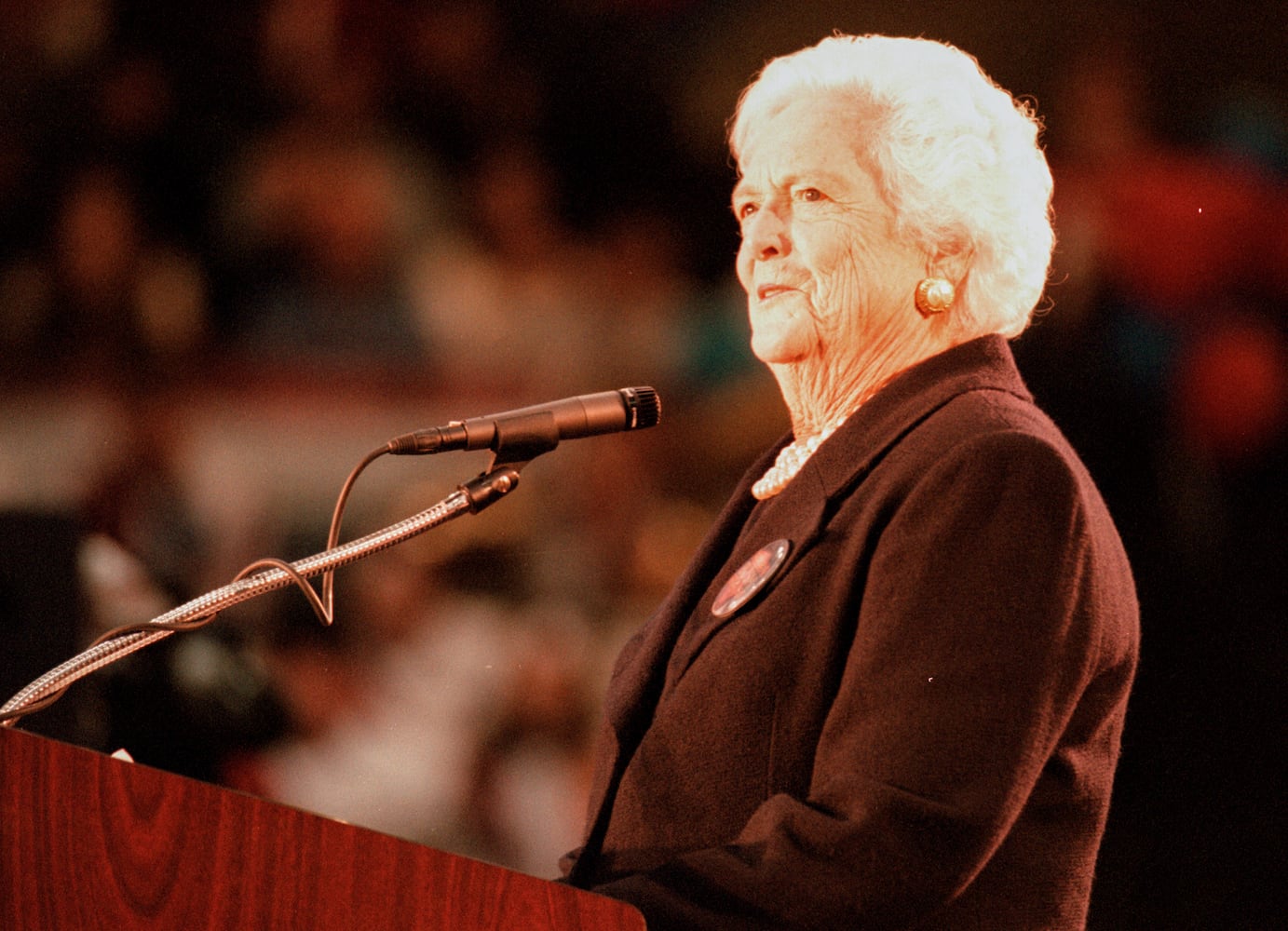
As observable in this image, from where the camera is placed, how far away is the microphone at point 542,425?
3.96ft

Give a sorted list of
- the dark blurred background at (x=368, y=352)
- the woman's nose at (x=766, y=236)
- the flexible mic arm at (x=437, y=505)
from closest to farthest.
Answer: the flexible mic arm at (x=437, y=505)
the woman's nose at (x=766, y=236)
the dark blurred background at (x=368, y=352)

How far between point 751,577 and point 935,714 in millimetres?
280

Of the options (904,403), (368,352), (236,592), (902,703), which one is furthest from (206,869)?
(368,352)

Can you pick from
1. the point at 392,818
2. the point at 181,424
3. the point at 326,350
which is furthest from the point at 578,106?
the point at 392,818

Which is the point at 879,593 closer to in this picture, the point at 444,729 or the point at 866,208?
the point at 866,208

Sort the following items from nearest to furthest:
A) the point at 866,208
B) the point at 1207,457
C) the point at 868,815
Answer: the point at 868,815, the point at 866,208, the point at 1207,457

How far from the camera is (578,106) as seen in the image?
2643 millimetres

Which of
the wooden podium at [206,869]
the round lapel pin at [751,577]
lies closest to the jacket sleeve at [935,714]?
the round lapel pin at [751,577]

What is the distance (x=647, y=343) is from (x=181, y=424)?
3.18 feet

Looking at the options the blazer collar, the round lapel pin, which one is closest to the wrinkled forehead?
the blazer collar

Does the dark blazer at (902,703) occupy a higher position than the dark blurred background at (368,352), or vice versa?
the dark blurred background at (368,352)

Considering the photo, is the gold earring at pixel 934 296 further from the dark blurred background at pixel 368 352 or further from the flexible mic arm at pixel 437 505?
the dark blurred background at pixel 368 352

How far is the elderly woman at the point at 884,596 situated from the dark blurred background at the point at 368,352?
0.94m

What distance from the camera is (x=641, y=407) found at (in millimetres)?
1303
